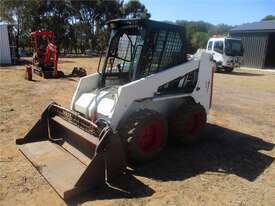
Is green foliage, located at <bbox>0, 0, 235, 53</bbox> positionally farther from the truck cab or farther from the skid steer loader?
the skid steer loader

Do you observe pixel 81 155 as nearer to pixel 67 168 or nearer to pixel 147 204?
pixel 67 168

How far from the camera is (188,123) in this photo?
17.6 feet

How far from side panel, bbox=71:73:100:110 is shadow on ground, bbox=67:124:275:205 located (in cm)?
171

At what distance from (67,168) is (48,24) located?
34061mm

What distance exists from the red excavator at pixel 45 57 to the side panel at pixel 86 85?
31.0 feet

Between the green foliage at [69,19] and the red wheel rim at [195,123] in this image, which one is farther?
the green foliage at [69,19]

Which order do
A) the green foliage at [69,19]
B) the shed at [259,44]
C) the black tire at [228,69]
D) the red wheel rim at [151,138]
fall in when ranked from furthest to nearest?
the green foliage at [69,19]
the shed at [259,44]
the black tire at [228,69]
the red wheel rim at [151,138]

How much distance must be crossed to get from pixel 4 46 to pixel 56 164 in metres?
19.6

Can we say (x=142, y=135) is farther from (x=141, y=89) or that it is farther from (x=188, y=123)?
(x=188, y=123)

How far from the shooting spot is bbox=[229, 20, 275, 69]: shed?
80.2 feet

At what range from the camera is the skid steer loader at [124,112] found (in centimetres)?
403

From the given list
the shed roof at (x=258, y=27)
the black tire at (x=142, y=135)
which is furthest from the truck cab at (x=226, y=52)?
the black tire at (x=142, y=135)

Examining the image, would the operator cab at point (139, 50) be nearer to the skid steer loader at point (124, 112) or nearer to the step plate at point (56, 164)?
the skid steer loader at point (124, 112)

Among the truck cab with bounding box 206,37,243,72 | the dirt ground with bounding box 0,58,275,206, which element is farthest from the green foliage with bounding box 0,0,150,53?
the dirt ground with bounding box 0,58,275,206
